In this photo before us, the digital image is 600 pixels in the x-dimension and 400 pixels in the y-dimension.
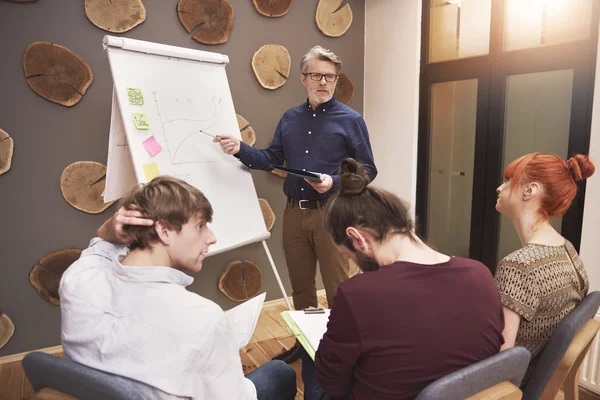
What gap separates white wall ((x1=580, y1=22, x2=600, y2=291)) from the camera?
1.89 m

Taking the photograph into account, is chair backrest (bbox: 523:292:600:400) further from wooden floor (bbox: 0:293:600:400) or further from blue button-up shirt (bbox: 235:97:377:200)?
blue button-up shirt (bbox: 235:97:377:200)

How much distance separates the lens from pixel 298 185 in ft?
7.65

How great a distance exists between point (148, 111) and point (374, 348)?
5.29 ft

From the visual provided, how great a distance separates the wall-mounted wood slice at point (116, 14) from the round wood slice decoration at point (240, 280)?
1604 millimetres

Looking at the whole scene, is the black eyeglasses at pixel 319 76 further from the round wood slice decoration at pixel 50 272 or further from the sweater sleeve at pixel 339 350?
the round wood slice decoration at pixel 50 272

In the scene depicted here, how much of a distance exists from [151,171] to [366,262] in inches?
49.2

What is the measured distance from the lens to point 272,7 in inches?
112

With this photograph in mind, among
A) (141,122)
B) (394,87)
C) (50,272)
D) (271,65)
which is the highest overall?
(271,65)

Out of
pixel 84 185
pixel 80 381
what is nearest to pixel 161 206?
pixel 80 381

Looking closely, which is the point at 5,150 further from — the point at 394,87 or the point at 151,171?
the point at 394,87

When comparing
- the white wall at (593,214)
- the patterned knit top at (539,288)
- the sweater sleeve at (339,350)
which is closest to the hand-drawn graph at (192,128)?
the sweater sleeve at (339,350)

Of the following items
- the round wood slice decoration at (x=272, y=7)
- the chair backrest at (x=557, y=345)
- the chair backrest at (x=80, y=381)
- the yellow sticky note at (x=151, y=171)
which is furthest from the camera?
the round wood slice decoration at (x=272, y=7)

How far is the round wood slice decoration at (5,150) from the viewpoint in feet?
7.37

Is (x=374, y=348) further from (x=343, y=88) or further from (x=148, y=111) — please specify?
(x=343, y=88)
